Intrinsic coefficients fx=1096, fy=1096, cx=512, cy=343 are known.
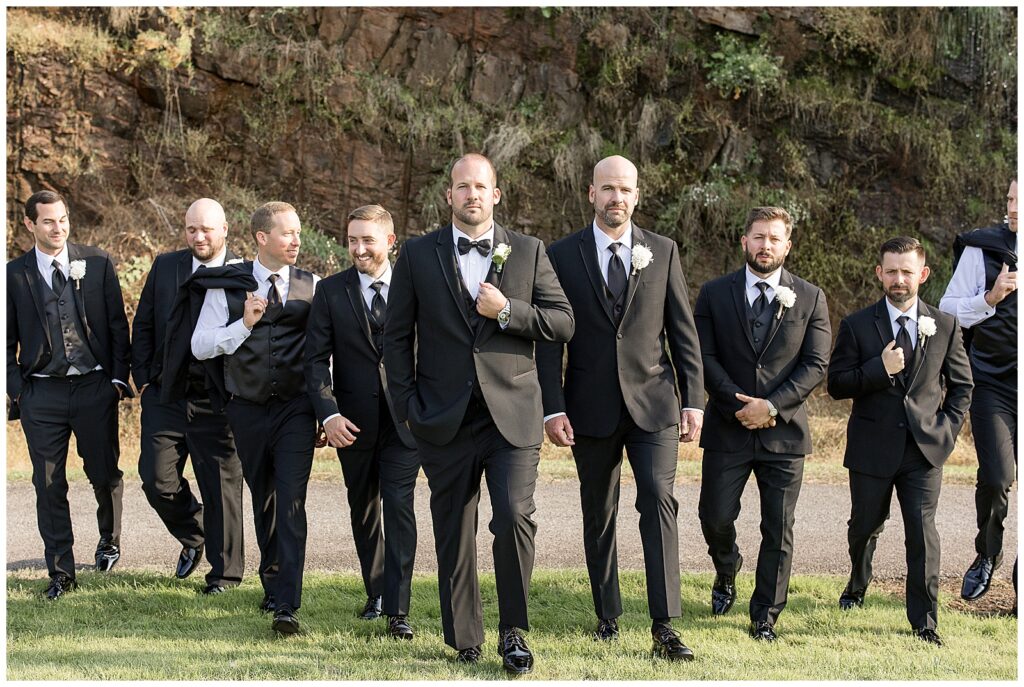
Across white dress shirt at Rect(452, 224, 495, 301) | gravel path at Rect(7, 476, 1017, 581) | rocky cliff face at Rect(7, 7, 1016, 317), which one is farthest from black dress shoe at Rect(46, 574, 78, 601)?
rocky cliff face at Rect(7, 7, 1016, 317)

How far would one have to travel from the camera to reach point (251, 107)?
1889cm

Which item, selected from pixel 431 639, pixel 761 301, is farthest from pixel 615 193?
pixel 431 639

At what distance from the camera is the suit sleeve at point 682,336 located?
616 centimetres

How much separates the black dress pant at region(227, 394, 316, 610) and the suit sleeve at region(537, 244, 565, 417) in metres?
1.58

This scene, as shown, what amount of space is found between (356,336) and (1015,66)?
16969 millimetres

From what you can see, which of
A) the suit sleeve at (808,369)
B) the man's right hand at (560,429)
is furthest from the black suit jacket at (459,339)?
the suit sleeve at (808,369)

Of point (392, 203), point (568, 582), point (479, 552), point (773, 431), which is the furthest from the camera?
point (392, 203)

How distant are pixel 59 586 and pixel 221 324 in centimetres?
211

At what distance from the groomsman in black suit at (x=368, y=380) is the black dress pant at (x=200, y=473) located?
127 cm

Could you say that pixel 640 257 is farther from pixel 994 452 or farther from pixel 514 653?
pixel 994 452

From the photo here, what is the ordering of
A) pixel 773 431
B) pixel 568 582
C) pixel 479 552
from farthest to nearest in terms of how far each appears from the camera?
pixel 479 552 → pixel 568 582 → pixel 773 431

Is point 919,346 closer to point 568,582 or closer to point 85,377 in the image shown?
point 568,582

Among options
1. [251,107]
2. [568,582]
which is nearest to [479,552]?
[568,582]

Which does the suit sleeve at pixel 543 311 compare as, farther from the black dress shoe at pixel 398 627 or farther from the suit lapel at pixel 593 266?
the black dress shoe at pixel 398 627
